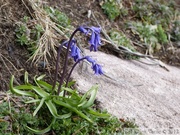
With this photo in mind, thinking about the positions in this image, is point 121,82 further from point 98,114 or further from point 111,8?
point 111,8

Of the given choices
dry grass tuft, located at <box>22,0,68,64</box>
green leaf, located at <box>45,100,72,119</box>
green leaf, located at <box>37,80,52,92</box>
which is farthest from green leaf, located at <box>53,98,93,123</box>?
dry grass tuft, located at <box>22,0,68,64</box>

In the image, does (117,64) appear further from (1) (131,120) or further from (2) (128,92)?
(1) (131,120)

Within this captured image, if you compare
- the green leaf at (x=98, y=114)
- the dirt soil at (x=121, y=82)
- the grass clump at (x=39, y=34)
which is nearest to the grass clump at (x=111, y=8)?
the dirt soil at (x=121, y=82)

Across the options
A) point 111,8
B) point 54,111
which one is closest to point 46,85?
point 54,111

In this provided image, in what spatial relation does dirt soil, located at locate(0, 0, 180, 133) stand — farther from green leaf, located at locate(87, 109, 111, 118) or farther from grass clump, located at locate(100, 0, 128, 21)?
grass clump, located at locate(100, 0, 128, 21)

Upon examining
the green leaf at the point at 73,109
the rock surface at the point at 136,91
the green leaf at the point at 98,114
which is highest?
the green leaf at the point at 73,109

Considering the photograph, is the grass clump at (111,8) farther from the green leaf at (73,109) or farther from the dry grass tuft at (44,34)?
the green leaf at (73,109)

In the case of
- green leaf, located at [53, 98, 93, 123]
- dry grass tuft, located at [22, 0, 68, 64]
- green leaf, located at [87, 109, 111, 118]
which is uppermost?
dry grass tuft, located at [22, 0, 68, 64]
